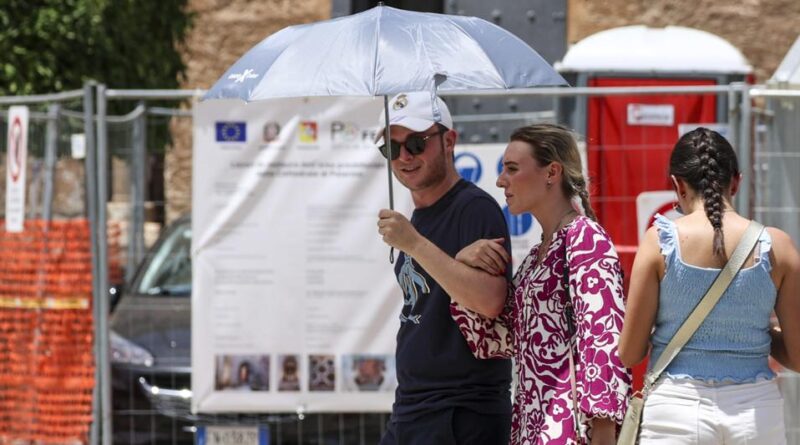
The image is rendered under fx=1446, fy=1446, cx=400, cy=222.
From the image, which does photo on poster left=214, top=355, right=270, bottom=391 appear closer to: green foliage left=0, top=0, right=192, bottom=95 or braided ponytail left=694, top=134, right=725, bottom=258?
braided ponytail left=694, top=134, right=725, bottom=258

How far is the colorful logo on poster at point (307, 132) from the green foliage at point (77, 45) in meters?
5.55

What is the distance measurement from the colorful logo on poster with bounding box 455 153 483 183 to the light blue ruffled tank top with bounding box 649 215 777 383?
122 inches

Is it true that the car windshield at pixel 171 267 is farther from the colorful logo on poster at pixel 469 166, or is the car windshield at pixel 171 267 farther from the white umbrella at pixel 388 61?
the white umbrella at pixel 388 61

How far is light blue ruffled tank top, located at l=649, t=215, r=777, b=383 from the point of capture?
13.3 ft

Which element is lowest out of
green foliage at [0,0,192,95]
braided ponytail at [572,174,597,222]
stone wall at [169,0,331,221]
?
braided ponytail at [572,174,597,222]

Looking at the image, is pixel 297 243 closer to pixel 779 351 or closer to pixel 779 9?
pixel 779 351

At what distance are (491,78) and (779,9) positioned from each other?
15.9m

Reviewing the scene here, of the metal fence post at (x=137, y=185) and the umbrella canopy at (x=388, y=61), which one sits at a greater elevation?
the umbrella canopy at (x=388, y=61)

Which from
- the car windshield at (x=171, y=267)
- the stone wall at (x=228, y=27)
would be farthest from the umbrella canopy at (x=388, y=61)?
the stone wall at (x=228, y=27)

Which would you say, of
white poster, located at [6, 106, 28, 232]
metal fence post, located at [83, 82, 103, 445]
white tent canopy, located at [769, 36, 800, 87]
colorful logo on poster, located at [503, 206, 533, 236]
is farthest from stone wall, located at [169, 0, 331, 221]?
white tent canopy, located at [769, 36, 800, 87]

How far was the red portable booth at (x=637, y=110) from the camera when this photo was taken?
7230 millimetres

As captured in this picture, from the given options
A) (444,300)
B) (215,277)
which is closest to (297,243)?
(215,277)

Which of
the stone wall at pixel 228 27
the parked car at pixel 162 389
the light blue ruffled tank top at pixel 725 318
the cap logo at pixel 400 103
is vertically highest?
the stone wall at pixel 228 27

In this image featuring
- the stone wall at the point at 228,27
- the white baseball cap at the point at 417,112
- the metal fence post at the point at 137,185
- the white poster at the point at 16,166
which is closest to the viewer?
the white baseball cap at the point at 417,112
